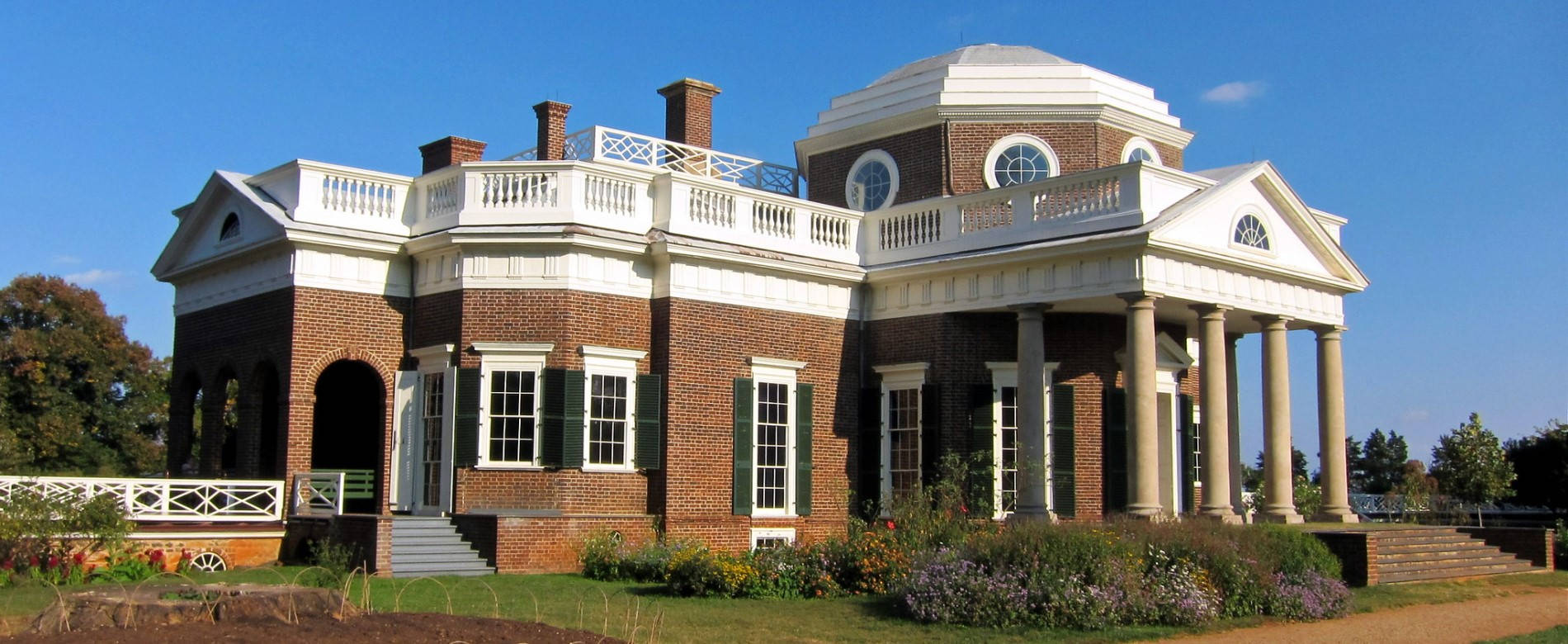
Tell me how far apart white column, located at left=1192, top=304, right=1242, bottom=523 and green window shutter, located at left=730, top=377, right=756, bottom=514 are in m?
7.05

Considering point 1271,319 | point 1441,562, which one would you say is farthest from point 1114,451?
point 1441,562

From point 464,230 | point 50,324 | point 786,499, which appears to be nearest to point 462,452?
point 464,230

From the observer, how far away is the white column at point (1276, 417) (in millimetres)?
23453

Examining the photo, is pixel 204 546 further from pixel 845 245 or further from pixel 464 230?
pixel 845 245

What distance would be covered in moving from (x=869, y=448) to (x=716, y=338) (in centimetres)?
372

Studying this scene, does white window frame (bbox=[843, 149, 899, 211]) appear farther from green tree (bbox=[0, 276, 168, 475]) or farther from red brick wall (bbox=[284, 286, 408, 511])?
green tree (bbox=[0, 276, 168, 475])

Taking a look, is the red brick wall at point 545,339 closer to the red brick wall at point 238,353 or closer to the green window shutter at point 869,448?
the red brick wall at point 238,353

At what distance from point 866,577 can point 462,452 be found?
23.3 ft

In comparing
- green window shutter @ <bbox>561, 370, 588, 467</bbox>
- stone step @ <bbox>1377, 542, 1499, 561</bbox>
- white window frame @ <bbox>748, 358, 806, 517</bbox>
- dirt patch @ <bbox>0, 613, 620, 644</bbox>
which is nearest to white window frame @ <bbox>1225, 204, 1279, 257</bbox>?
stone step @ <bbox>1377, 542, 1499, 561</bbox>

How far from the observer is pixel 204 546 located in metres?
19.6

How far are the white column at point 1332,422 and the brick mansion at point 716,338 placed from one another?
5cm

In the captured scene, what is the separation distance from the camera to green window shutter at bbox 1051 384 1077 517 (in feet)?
76.9

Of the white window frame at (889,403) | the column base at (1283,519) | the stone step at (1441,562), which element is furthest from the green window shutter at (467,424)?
the stone step at (1441,562)

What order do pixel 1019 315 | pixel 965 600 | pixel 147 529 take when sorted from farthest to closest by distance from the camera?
pixel 1019 315 → pixel 147 529 → pixel 965 600
